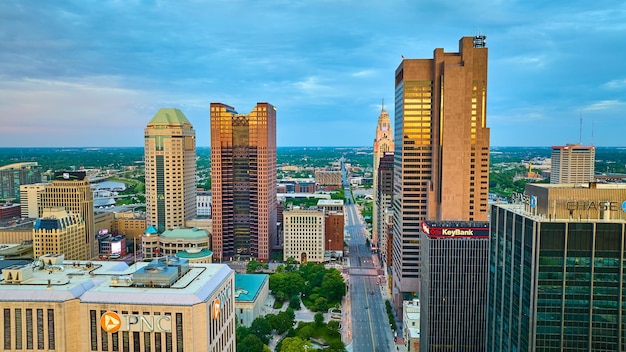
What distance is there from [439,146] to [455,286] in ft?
153

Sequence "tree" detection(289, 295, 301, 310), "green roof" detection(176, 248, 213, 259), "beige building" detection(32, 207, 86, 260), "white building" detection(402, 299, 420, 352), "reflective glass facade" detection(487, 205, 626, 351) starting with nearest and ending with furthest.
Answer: "reflective glass facade" detection(487, 205, 626, 351) → "white building" detection(402, 299, 420, 352) → "tree" detection(289, 295, 301, 310) → "green roof" detection(176, 248, 213, 259) → "beige building" detection(32, 207, 86, 260)

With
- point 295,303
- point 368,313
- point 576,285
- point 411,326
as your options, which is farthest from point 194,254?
point 576,285

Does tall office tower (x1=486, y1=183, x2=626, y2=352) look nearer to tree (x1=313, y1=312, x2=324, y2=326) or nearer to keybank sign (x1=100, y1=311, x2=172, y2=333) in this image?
keybank sign (x1=100, y1=311, x2=172, y2=333)

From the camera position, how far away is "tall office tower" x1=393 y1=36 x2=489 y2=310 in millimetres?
130125

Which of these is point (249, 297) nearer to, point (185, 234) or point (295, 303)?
point (295, 303)

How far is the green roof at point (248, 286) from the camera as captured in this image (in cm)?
12731

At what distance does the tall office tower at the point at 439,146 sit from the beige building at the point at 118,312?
88.6 meters

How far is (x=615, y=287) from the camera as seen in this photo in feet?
195

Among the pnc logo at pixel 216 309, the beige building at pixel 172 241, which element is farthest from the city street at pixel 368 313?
the pnc logo at pixel 216 309

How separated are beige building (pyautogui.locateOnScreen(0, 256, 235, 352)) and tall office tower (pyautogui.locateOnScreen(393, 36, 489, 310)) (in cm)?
8863

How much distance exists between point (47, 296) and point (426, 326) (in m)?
75.8

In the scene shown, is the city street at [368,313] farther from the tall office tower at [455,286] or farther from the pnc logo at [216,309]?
Answer: the pnc logo at [216,309]

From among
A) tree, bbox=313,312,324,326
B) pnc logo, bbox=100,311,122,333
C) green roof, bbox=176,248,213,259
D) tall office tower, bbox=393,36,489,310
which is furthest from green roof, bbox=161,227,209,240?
pnc logo, bbox=100,311,122,333

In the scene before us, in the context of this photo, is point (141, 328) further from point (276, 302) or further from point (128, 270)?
point (276, 302)
